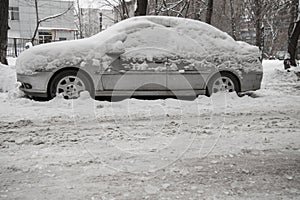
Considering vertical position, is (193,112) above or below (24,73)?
below

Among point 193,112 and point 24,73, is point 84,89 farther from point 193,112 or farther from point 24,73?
point 193,112

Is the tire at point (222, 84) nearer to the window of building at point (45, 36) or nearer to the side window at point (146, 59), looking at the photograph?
the side window at point (146, 59)

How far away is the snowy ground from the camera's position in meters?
2.82

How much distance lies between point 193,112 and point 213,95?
1324 millimetres

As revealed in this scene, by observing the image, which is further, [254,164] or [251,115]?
[251,115]

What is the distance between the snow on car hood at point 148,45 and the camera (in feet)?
20.6

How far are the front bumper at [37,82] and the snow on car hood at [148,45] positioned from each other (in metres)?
0.11

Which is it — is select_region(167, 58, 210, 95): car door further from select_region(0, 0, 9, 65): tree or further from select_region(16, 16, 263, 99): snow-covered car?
select_region(0, 0, 9, 65): tree

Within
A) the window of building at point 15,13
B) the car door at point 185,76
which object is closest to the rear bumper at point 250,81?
the car door at point 185,76

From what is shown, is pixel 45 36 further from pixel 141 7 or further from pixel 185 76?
pixel 185 76

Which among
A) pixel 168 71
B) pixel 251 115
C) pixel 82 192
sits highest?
pixel 168 71

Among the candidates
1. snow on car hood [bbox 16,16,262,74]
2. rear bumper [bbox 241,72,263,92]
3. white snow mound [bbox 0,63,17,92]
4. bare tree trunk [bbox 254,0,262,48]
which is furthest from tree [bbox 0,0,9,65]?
bare tree trunk [bbox 254,0,262,48]

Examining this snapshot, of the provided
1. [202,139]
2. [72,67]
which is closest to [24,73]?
[72,67]

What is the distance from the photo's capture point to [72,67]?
630cm
